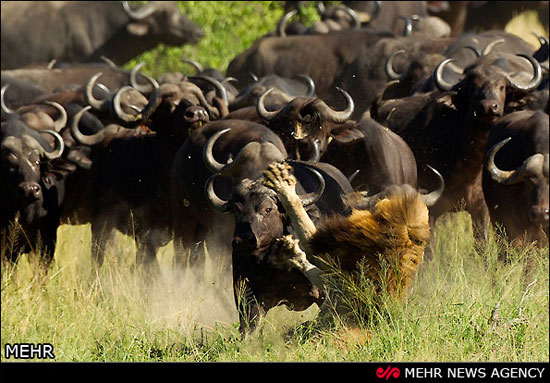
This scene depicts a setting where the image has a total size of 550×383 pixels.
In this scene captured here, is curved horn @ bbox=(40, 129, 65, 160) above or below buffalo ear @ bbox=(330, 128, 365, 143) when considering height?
Result: below

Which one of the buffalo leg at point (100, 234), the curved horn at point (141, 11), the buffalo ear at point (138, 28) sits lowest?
the buffalo ear at point (138, 28)

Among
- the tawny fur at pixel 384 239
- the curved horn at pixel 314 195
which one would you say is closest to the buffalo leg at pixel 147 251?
the curved horn at pixel 314 195

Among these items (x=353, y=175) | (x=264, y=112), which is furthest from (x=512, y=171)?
(x=264, y=112)

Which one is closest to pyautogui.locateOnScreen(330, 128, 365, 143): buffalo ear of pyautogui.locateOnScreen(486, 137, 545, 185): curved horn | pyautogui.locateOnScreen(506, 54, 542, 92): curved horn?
pyautogui.locateOnScreen(486, 137, 545, 185): curved horn

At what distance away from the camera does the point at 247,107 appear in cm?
1098

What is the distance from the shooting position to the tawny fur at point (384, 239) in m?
6.29

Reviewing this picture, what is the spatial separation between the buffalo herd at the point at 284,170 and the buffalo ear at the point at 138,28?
7228 millimetres

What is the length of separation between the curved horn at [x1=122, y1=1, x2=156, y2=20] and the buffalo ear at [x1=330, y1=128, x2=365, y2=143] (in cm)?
1235

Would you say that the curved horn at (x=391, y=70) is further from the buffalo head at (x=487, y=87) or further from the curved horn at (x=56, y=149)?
the curved horn at (x=56, y=149)

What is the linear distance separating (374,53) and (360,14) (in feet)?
16.7

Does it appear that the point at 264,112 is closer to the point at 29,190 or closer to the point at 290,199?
the point at 29,190

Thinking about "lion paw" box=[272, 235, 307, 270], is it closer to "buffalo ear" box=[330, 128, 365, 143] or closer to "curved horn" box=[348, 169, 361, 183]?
"curved horn" box=[348, 169, 361, 183]
